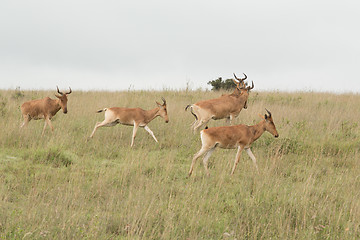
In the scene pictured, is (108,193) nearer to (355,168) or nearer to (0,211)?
(0,211)

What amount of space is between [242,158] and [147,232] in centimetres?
510

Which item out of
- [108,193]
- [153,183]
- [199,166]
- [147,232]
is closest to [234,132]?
[199,166]

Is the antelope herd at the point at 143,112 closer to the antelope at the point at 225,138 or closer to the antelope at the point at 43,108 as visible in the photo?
the antelope at the point at 43,108

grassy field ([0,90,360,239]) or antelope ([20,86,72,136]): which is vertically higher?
antelope ([20,86,72,136])

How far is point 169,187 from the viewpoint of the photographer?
712cm

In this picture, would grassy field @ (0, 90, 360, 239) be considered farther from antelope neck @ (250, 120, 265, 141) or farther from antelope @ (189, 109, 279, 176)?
antelope neck @ (250, 120, 265, 141)

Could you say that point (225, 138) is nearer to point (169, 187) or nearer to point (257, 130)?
point (257, 130)

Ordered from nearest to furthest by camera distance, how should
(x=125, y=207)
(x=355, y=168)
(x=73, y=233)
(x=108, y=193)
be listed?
1. (x=73, y=233)
2. (x=125, y=207)
3. (x=108, y=193)
4. (x=355, y=168)

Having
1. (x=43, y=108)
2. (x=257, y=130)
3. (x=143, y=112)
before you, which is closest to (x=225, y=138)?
(x=257, y=130)

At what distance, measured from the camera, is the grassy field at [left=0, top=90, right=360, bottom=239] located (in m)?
5.16

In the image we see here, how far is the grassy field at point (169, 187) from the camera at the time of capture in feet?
16.9

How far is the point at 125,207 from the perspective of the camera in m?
5.95

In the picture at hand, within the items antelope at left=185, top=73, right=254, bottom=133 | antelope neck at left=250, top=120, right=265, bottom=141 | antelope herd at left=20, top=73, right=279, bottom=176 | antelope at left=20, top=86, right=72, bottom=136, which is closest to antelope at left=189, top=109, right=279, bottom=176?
antelope neck at left=250, top=120, right=265, bottom=141

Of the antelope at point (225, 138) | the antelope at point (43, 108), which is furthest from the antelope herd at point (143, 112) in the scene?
the antelope at point (225, 138)
